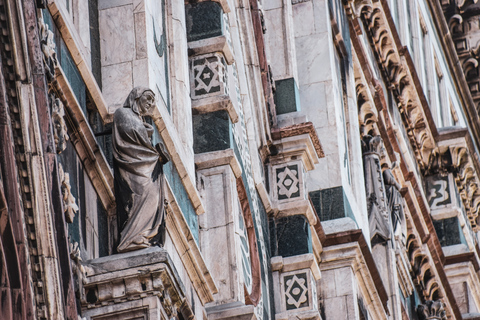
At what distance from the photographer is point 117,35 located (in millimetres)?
13148

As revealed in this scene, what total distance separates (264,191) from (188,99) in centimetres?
330

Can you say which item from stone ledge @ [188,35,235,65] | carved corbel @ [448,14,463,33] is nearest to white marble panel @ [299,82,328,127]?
stone ledge @ [188,35,235,65]

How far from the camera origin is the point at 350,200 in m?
19.7

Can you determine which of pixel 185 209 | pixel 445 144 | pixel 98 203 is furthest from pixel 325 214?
pixel 445 144

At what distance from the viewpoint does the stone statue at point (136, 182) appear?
11484 millimetres

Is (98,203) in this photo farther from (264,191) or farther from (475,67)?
(475,67)

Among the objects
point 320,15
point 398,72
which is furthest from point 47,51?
point 398,72

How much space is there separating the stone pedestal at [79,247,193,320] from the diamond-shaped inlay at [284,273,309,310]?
19.6ft

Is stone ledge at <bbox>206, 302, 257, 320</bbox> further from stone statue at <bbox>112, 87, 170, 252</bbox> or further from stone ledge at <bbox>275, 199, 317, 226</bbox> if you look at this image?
stone ledge at <bbox>275, 199, 317, 226</bbox>

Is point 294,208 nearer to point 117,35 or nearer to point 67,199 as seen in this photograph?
point 117,35

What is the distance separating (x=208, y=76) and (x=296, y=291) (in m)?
3.05

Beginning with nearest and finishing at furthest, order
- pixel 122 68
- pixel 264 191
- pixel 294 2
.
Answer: pixel 122 68 → pixel 264 191 → pixel 294 2

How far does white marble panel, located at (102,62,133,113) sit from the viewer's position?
41.9ft

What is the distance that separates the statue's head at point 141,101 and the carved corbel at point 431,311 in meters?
12.9
